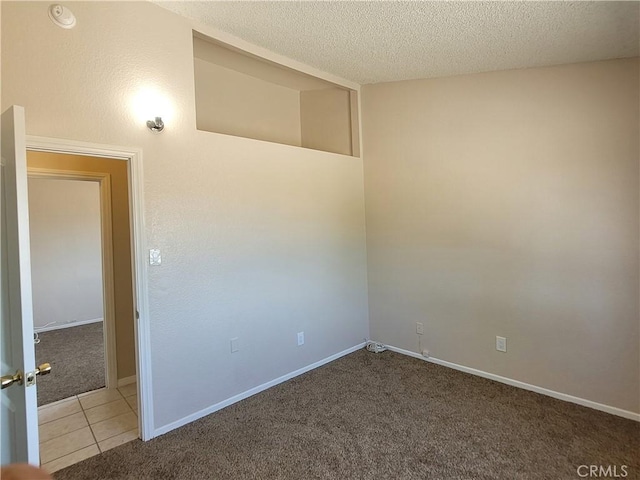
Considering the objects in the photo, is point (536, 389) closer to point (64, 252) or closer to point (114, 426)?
point (114, 426)

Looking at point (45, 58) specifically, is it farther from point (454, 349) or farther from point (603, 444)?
point (603, 444)

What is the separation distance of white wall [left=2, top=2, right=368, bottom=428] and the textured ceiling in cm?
56

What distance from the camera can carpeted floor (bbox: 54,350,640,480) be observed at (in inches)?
82.0

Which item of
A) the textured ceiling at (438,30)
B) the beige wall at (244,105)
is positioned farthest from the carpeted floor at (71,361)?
the textured ceiling at (438,30)

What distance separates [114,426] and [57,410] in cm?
69

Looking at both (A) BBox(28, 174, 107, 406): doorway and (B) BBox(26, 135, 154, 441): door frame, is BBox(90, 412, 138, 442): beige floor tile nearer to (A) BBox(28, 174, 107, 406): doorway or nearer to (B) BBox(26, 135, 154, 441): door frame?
(B) BBox(26, 135, 154, 441): door frame

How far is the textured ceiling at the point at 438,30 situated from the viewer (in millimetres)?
2115

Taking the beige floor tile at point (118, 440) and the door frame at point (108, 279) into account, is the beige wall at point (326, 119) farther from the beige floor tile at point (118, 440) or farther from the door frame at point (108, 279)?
the beige floor tile at point (118, 440)

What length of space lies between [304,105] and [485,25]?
229cm

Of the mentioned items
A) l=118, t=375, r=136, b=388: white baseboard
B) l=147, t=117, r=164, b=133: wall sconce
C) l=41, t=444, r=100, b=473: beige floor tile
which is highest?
l=147, t=117, r=164, b=133: wall sconce

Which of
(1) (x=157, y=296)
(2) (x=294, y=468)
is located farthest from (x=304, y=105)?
(2) (x=294, y=468)

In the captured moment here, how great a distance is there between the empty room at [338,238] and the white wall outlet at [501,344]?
0.9 inches

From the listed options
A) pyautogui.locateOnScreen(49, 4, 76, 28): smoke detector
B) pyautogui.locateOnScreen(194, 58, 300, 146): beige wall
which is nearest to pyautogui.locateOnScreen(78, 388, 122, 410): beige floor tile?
pyautogui.locateOnScreen(194, 58, 300, 146): beige wall

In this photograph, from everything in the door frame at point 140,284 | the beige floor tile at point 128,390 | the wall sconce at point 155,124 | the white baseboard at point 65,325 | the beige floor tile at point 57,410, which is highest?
the wall sconce at point 155,124
